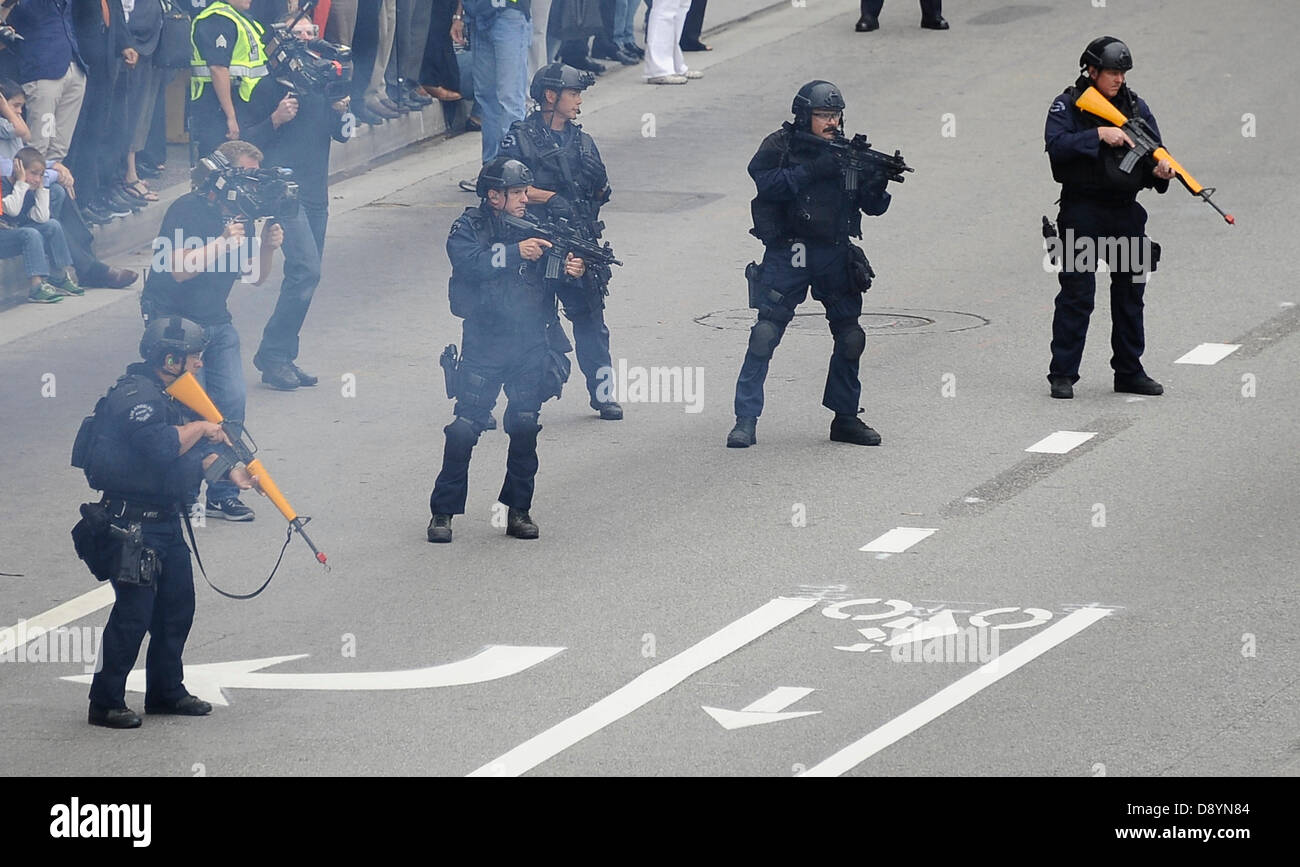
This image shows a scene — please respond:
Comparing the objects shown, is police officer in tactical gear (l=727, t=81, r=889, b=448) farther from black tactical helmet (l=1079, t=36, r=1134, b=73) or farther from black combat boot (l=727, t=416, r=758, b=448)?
black tactical helmet (l=1079, t=36, r=1134, b=73)

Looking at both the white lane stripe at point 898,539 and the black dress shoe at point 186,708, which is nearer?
the black dress shoe at point 186,708

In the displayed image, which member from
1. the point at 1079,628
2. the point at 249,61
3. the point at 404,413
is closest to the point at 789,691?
the point at 1079,628

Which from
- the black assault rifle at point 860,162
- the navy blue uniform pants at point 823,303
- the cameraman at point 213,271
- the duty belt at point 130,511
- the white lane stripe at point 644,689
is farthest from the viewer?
the navy blue uniform pants at point 823,303

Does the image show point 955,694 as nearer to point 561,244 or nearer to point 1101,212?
point 561,244

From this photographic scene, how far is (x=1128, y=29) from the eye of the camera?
25609 millimetres

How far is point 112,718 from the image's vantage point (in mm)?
8992

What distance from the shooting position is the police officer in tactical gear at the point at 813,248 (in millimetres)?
12906

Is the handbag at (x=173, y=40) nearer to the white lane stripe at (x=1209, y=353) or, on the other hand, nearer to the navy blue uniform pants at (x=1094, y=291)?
the navy blue uniform pants at (x=1094, y=291)

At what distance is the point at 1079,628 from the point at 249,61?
9.31 metres

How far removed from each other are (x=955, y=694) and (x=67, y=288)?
969 centimetres

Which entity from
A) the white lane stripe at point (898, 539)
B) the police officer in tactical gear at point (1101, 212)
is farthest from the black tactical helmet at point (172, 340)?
the police officer in tactical gear at point (1101, 212)

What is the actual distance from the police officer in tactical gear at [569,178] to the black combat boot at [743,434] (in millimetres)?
993

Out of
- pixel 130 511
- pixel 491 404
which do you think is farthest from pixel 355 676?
pixel 491 404

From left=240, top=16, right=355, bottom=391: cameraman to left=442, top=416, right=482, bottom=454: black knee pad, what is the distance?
322 cm
